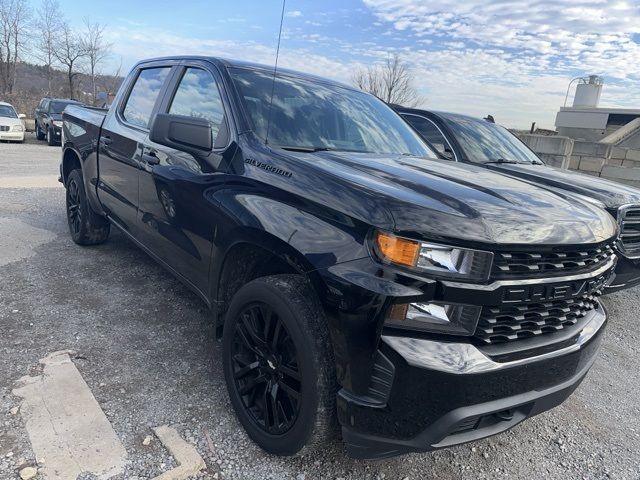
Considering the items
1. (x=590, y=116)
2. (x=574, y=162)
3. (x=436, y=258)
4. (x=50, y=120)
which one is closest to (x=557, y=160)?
(x=574, y=162)

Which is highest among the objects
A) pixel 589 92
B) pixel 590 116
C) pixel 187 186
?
pixel 589 92

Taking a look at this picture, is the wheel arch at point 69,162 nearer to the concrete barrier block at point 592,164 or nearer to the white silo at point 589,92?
the concrete barrier block at point 592,164

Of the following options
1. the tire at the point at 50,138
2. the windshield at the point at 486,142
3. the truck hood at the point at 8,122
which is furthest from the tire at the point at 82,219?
the tire at the point at 50,138

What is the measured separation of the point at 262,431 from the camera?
2305mm

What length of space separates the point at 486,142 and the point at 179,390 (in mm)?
4989

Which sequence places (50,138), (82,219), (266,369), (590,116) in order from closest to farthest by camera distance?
1. (266,369)
2. (82,219)
3. (50,138)
4. (590,116)

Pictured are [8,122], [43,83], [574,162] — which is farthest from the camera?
[43,83]

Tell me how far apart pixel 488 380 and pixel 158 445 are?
1.58 metres

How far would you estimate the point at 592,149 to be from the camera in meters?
9.48

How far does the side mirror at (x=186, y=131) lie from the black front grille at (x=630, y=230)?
3786 millimetres

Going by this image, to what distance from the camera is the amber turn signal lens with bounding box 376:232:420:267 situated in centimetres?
178

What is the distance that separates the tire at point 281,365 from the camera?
1952 millimetres

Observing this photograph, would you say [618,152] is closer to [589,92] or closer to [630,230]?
[630,230]

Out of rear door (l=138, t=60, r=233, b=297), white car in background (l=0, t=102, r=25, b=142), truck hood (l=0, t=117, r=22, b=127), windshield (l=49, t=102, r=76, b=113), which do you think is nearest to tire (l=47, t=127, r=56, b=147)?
windshield (l=49, t=102, r=76, b=113)
